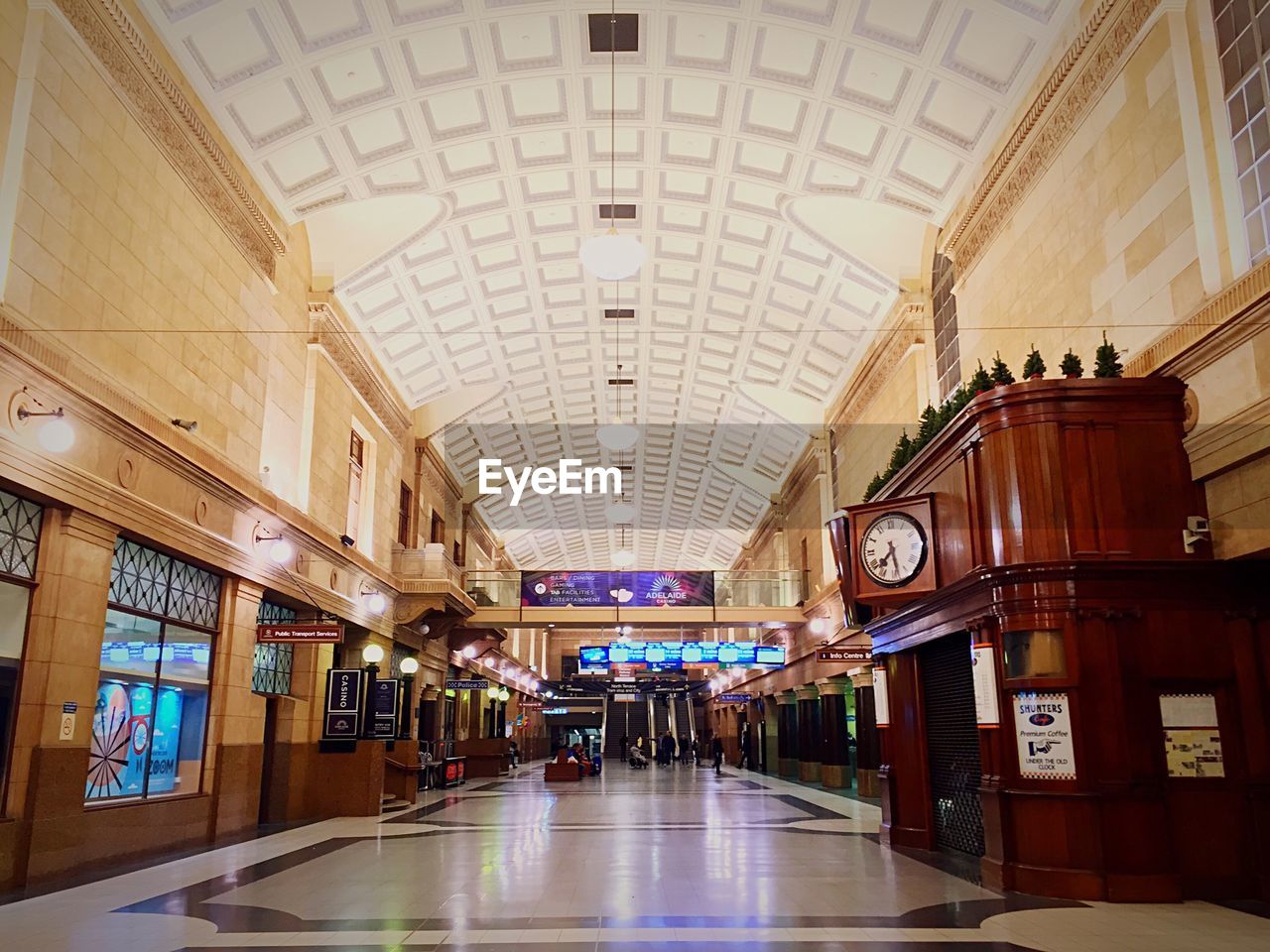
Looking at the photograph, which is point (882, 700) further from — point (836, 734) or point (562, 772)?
point (562, 772)

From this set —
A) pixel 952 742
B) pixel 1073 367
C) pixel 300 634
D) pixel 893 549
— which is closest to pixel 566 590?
pixel 300 634

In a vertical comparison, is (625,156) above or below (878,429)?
above

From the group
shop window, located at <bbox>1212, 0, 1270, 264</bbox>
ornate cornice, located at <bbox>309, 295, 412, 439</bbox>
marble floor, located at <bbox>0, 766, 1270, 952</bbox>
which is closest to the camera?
marble floor, located at <bbox>0, 766, 1270, 952</bbox>

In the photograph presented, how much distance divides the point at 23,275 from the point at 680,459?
2086cm

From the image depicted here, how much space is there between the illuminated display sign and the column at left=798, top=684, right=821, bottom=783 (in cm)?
111

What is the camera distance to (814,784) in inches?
901

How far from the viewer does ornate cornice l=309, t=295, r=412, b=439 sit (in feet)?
50.8

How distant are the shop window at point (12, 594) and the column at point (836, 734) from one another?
16.8 m

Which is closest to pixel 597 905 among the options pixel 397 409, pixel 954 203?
pixel 954 203

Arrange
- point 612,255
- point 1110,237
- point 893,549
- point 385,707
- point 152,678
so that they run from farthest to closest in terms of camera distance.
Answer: point 385,707 < point 612,255 < point 152,678 < point 893,549 < point 1110,237

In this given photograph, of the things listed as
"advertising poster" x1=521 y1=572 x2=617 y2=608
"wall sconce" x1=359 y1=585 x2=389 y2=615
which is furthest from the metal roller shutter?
"advertising poster" x1=521 y1=572 x2=617 y2=608

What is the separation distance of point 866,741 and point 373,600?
32.6 feet

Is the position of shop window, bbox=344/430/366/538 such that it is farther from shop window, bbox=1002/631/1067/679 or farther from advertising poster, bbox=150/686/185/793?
shop window, bbox=1002/631/1067/679

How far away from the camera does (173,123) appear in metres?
10.8
